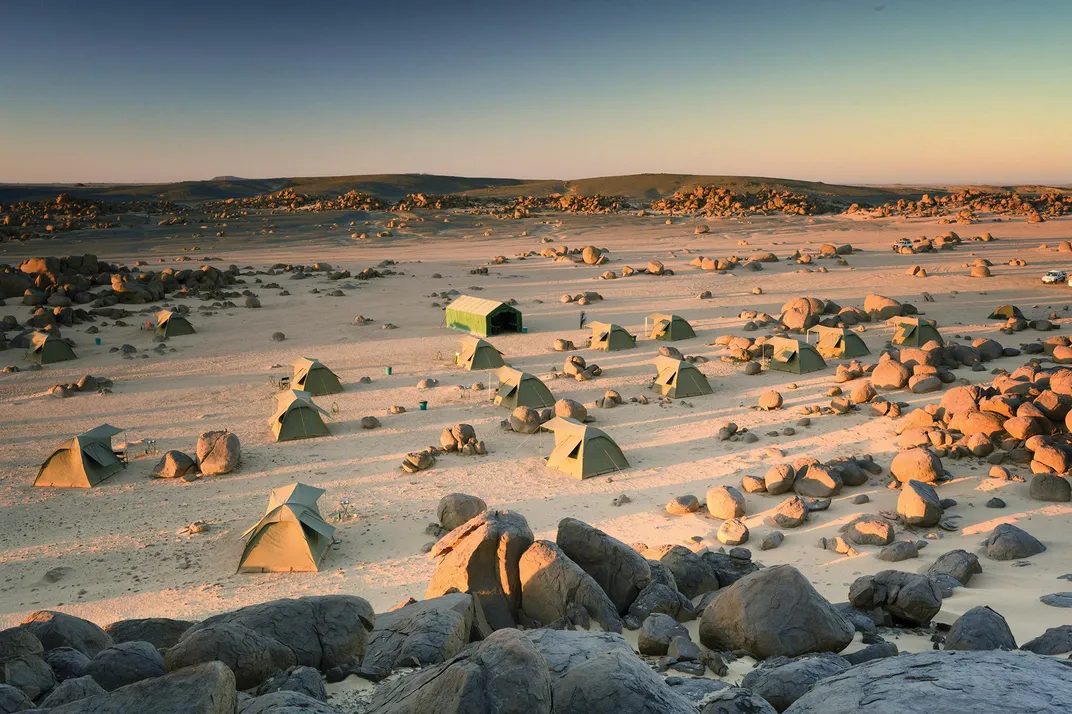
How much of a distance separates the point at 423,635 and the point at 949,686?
606 centimetres

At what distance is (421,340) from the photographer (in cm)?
3656

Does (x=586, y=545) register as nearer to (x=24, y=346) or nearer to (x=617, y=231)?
(x=24, y=346)

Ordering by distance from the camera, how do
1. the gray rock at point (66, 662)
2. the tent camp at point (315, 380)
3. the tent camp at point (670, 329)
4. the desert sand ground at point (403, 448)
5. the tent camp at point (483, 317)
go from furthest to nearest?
the tent camp at point (483, 317)
the tent camp at point (670, 329)
the tent camp at point (315, 380)
the desert sand ground at point (403, 448)
the gray rock at point (66, 662)

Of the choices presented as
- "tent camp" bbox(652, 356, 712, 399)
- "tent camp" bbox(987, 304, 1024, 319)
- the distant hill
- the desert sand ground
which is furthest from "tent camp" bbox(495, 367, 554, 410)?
the distant hill

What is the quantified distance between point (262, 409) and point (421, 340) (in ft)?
35.8

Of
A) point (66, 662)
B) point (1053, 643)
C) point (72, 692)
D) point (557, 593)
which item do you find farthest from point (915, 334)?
point (72, 692)

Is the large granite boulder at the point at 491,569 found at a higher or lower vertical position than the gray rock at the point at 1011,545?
higher

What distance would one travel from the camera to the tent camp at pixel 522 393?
2606 cm

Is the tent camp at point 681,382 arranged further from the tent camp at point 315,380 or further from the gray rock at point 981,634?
the gray rock at point 981,634

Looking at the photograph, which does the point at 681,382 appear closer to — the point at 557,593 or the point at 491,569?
the point at 491,569

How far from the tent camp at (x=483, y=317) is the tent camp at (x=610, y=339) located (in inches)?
206

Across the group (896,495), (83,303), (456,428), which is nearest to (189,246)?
(83,303)

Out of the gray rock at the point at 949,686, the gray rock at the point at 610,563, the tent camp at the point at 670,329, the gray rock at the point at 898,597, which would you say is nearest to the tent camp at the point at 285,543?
the gray rock at the point at 610,563

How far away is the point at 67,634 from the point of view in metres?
9.34
